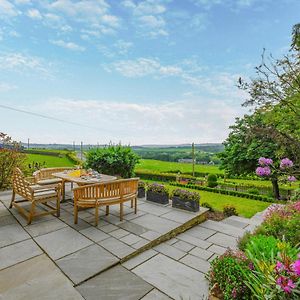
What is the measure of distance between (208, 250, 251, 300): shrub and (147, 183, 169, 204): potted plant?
343 centimetres

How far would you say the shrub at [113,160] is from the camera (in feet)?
24.1

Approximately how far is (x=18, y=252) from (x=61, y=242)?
0.58 m

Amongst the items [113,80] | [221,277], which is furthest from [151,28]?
[221,277]

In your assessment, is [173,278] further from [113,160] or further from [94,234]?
[113,160]

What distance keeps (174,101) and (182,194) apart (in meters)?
11.4

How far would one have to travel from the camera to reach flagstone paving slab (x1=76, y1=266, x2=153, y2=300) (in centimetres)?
210

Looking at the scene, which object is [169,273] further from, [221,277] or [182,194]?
[182,194]

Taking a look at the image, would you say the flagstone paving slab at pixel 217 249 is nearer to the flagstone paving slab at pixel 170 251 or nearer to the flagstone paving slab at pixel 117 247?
the flagstone paving slab at pixel 170 251

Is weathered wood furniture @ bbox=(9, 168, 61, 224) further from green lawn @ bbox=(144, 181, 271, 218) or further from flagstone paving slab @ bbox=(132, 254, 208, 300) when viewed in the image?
green lawn @ bbox=(144, 181, 271, 218)

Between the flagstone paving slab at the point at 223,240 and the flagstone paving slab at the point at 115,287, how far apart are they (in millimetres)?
1828

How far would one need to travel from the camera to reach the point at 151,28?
7484mm

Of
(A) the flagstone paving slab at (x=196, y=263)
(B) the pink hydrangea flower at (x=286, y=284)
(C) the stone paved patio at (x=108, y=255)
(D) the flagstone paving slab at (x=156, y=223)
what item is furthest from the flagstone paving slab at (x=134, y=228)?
(B) the pink hydrangea flower at (x=286, y=284)

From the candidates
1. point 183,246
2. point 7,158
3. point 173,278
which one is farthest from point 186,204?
point 7,158

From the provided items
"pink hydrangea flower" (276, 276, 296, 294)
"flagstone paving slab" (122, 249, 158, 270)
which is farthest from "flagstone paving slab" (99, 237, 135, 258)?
"pink hydrangea flower" (276, 276, 296, 294)
